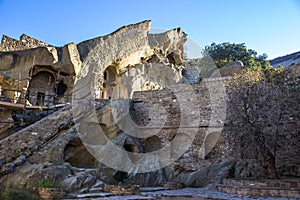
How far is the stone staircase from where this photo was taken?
786 centimetres

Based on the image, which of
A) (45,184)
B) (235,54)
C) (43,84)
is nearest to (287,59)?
(235,54)

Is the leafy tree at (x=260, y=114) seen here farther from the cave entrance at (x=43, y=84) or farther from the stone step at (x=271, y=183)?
the cave entrance at (x=43, y=84)

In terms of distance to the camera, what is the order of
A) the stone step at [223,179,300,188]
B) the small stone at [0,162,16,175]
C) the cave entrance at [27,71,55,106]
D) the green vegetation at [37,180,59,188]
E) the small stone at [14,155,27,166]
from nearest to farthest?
the green vegetation at [37,180,59,188], the stone step at [223,179,300,188], the small stone at [0,162,16,175], the small stone at [14,155,27,166], the cave entrance at [27,71,55,106]

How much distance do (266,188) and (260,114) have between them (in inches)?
107

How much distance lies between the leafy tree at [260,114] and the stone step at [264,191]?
66.3 inches

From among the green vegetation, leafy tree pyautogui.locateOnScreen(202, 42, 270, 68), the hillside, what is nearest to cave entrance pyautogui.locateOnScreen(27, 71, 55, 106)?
the green vegetation

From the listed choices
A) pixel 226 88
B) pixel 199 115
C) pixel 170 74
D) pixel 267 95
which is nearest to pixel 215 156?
pixel 199 115

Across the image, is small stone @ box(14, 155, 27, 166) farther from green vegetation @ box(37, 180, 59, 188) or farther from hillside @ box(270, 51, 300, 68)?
hillside @ box(270, 51, 300, 68)

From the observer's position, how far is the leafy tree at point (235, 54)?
1123 inches

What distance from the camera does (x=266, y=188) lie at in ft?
26.7

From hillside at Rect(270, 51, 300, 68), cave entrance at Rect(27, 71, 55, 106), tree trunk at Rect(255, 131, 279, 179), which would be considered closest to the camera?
tree trunk at Rect(255, 131, 279, 179)

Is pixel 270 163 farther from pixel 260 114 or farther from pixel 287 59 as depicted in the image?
pixel 287 59

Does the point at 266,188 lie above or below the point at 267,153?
below

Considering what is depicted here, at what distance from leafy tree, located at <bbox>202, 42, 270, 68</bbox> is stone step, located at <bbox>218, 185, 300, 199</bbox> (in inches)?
783
